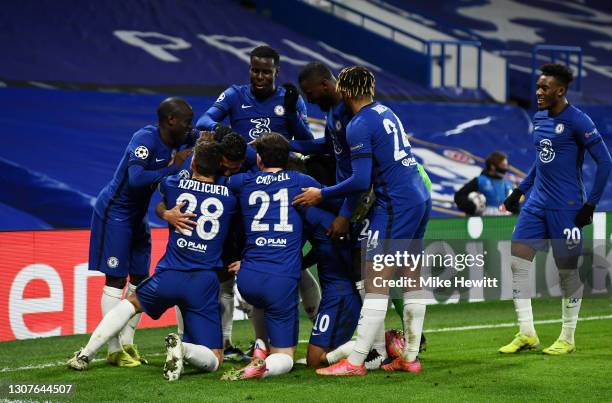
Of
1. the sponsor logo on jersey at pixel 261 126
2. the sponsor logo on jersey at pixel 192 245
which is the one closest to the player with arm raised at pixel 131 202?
the sponsor logo on jersey at pixel 261 126

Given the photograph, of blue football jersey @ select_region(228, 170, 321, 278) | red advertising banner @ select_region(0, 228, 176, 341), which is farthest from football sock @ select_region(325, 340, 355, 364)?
red advertising banner @ select_region(0, 228, 176, 341)

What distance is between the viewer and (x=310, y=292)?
7.91m

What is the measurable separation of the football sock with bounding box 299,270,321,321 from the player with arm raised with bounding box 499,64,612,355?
5.09 feet

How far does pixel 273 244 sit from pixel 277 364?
82 cm

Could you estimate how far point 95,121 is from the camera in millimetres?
14891

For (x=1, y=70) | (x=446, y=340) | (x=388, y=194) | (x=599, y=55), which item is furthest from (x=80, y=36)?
(x=599, y=55)

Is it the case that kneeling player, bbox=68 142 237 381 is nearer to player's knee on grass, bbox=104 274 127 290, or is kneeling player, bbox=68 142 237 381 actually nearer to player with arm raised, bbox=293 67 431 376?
player with arm raised, bbox=293 67 431 376

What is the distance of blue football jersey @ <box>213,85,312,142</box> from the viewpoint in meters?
7.86

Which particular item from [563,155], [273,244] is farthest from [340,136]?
[563,155]

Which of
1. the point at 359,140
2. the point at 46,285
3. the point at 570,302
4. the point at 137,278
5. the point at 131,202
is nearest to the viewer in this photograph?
the point at 359,140

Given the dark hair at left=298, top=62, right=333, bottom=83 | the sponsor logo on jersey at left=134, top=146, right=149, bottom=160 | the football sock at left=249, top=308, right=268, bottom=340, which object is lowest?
the football sock at left=249, top=308, right=268, bottom=340

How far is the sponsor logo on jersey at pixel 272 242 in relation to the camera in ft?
22.1

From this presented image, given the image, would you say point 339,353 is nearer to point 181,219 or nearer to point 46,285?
point 181,219

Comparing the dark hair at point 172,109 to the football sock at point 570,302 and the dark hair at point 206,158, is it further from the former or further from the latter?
the football sock at point 570,302
